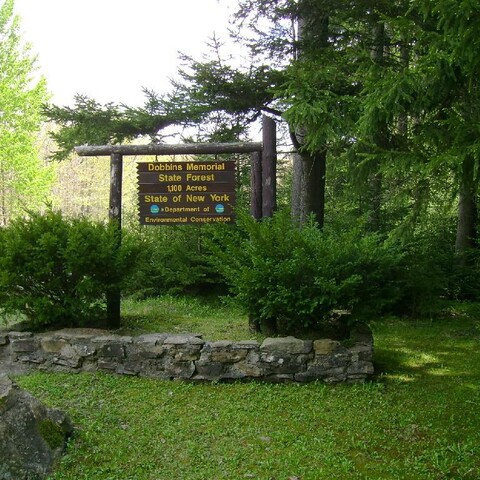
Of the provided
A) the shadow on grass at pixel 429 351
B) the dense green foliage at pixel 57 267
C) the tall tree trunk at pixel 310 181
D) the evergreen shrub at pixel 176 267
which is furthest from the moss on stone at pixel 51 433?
the tall tree trunk at pixel 310 181

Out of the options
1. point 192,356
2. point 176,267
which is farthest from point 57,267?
point 176,267

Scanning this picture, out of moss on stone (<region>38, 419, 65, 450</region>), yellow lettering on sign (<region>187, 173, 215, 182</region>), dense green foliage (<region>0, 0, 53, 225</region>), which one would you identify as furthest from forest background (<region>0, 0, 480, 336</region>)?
dense green foliage (<region>0, 0, 53, 225</region>)

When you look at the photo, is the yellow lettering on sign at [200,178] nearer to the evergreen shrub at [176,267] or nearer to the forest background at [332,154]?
the forest background at [332,154]

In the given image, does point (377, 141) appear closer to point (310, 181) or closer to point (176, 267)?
point (310, 181)

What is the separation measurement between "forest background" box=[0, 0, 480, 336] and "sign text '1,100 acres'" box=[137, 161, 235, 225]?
0.46m

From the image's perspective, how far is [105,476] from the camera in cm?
360

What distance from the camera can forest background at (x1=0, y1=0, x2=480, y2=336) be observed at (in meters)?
4.96

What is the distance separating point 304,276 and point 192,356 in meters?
1.53

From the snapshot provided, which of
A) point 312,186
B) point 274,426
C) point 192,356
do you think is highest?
point 312,186

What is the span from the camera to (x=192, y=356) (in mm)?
5574

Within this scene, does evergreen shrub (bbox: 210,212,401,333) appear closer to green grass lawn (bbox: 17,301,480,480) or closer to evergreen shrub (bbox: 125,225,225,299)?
green grass lawn (bbox: 17,301,480,480)

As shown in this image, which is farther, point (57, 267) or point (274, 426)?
point (57, 267)

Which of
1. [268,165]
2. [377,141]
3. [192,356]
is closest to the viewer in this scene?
[192,356]

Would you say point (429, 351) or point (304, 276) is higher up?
point (304, 276)
